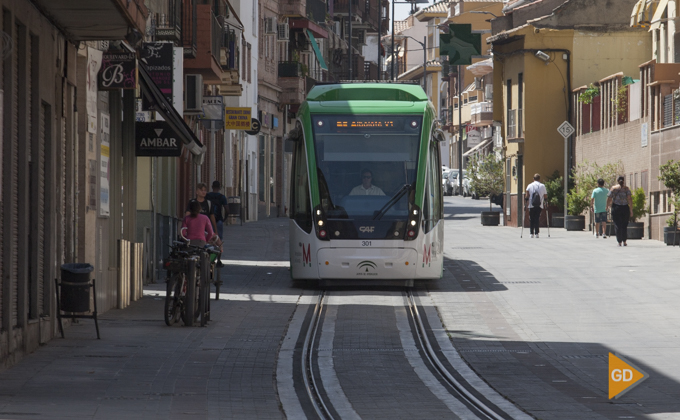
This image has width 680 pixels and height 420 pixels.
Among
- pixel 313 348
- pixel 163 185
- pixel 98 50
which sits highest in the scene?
pixel 98 50

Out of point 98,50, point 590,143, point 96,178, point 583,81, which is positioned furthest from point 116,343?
point 583,81

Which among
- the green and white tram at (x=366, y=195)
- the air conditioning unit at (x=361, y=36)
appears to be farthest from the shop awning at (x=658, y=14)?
the air conditioning unit at (x=361, y=36)

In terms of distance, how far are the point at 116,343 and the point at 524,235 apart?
26.8 m

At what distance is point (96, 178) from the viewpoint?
16484 millimetres

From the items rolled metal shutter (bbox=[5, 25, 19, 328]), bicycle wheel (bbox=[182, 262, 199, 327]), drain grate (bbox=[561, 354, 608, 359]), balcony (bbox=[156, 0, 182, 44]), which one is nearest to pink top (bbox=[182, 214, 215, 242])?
bicycle wheel (bbox=[182, 262, 199, 327])

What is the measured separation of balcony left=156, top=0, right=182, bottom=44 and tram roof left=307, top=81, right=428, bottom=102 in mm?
5157

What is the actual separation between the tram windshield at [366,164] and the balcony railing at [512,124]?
2848 centimetres

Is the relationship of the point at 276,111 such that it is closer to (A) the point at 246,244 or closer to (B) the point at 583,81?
(B) the point at 583,81

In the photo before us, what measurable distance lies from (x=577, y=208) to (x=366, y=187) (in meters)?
22.8

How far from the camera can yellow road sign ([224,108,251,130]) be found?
126 ft

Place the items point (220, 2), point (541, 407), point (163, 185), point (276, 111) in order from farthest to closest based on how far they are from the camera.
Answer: point (276, 111) → point (220, 2) → point (163, 185) → point (541, 407)

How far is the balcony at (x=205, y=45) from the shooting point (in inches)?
1168

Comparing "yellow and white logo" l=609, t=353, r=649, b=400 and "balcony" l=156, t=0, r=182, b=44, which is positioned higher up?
"balcony" l=156, t=0, r=182, b=44

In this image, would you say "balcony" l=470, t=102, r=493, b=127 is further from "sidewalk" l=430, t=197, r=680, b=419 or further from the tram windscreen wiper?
the tram windscreen wiper
